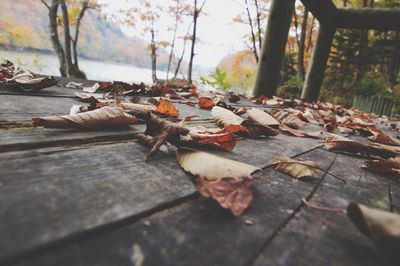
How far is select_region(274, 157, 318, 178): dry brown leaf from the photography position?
68cm

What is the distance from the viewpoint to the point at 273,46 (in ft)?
12.4

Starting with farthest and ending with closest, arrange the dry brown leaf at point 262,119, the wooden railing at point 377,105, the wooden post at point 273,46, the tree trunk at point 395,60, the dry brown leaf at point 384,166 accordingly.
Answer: the tree trunk at point 395,60
the wooden railing at point 377,105
the wooden post at point 273,46
the dry brown leaf at point 262,119
the dry brown leaf at point 384,166

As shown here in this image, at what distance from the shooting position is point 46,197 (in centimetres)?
40

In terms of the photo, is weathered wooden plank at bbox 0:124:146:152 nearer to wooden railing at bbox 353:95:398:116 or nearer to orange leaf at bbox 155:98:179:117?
orange leaf at bbox 155:98:179:117

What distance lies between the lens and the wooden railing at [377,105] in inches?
379

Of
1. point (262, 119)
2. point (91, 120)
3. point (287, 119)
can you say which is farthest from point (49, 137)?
point (287, 119)

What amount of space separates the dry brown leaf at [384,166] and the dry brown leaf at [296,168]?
0.89ft

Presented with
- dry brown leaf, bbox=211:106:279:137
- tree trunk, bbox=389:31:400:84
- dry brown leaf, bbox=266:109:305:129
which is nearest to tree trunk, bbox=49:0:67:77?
dry brown leaf, bbox=266:109:305:129

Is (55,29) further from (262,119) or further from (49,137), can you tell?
(49,137)

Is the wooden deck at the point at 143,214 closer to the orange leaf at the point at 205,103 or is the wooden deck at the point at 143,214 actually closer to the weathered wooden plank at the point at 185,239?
the weathered wooden plank at the point at 185,239

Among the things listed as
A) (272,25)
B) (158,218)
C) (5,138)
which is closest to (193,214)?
(158,218)

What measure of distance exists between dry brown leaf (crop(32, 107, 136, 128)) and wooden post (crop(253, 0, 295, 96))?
10.8ft

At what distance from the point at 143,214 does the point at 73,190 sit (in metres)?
0.13

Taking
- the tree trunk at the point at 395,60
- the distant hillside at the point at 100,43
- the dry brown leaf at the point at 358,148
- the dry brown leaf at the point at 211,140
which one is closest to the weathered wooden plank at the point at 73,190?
the dry brown leaf at the point at 211,140
